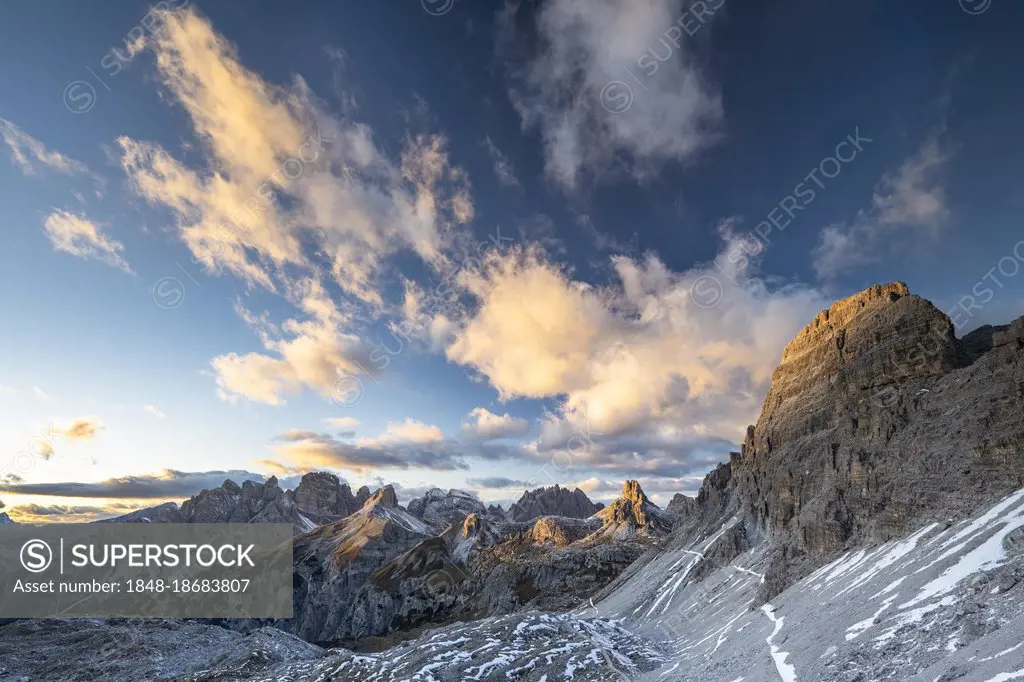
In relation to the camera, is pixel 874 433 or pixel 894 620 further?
pixel 874 433

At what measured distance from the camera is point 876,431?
246 feet

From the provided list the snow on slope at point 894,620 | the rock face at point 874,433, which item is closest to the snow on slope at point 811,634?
the snow on slope at point 894,620

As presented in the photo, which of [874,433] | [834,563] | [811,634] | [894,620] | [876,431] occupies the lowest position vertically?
[811,634]

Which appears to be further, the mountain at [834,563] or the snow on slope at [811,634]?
the mountain at [834,563]

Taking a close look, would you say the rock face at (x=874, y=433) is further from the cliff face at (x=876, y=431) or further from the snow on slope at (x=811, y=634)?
the snow on slope at (x=811, y=634)

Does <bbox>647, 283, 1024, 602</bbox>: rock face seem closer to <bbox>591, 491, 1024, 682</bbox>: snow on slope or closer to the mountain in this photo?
the mountain

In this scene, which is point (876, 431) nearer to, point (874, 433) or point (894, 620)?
point (874, 433)

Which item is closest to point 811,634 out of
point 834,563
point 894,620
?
point 894,620

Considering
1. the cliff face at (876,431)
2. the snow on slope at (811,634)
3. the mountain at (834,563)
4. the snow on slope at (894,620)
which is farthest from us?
the cliff face at (876,431)

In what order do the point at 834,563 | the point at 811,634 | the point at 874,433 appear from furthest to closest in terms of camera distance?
1. the point at 874,433
2. the point at 834,563
3. the point at 811,634

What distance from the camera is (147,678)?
273ft

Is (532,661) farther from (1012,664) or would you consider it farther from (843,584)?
(1012,664)

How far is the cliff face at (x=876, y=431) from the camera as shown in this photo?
177 ft

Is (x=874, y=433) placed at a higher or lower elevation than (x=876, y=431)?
lower
